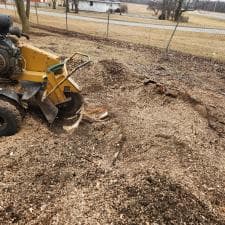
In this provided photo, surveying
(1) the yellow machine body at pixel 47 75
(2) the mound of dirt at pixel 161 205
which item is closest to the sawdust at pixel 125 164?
(2) the mound of dirt at pixel 161 205

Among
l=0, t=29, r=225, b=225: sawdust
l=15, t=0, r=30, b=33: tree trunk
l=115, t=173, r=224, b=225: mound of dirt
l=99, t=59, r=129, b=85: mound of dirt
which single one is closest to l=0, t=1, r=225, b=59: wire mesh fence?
l=15, t=0, r=30, b=33: tree trunk

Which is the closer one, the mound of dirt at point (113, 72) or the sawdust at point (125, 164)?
the sawdust at point (125, 164)

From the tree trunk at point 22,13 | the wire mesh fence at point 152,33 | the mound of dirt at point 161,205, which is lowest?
the wire mesh fence at point 152,33

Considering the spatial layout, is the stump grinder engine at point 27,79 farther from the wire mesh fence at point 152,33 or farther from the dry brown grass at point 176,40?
the dry brown grass at point 176,40

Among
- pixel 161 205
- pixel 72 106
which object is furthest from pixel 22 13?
pixel 161 205

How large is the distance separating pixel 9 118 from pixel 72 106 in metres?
1.37

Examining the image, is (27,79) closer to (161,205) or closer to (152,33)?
(161,205)

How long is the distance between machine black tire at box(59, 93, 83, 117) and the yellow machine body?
258mm

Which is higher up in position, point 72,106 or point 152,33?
point 72,106

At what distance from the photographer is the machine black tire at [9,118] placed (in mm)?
5723

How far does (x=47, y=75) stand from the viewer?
20.3ft

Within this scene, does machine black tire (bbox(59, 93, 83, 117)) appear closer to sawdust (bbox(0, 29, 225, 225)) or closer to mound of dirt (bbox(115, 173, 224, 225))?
sawdust (bbox(0, 29, 225, 225))

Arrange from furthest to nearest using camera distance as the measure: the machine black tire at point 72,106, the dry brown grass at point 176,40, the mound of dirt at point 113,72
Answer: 1. the dry brown grass at point 176,40
2. the mound of dirt at point 113,72
3. the machine black tire at point 72,106

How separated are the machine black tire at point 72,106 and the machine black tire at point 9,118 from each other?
107 cm
